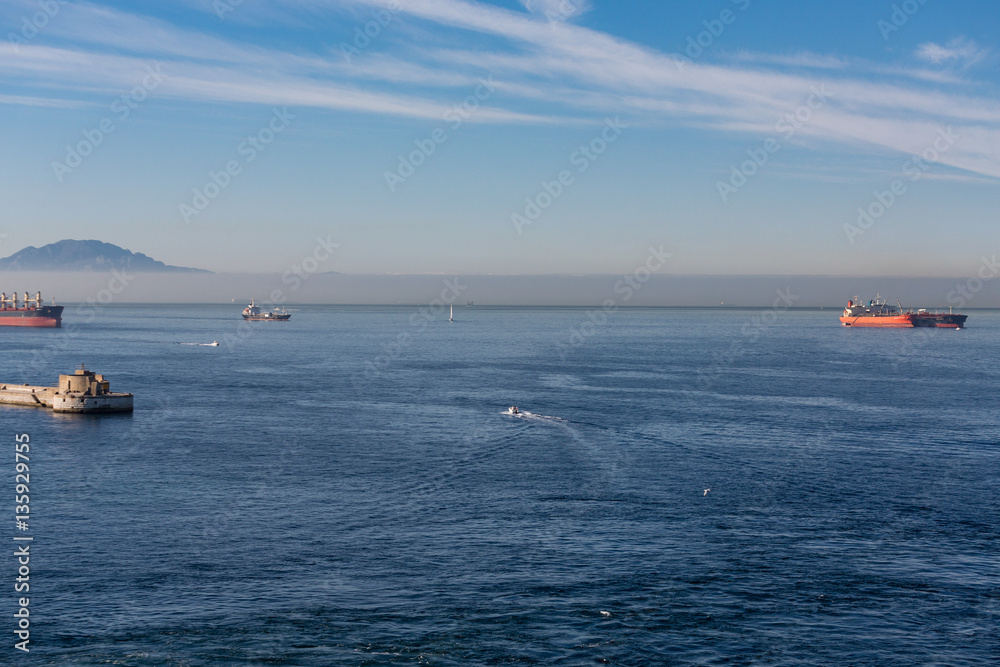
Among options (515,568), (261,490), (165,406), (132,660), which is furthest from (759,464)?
(165,406)

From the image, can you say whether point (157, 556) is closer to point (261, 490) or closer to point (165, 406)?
point (261, 490)

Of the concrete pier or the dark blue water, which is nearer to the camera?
the dark blue water

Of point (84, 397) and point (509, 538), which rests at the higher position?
point (84, 397)

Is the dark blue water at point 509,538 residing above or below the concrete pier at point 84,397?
below

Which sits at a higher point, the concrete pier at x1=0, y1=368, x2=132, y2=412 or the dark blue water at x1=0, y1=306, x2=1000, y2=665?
the concrete pier at x1=0, y1=368, x2=132, y2=412

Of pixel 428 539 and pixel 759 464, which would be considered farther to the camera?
pixel 759 464

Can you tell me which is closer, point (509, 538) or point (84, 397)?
point (509, 538)

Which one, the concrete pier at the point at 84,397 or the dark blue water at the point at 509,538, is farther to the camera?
the concrete pier at the point at 84,397

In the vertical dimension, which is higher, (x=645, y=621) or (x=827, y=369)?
(x=827, y=369)
